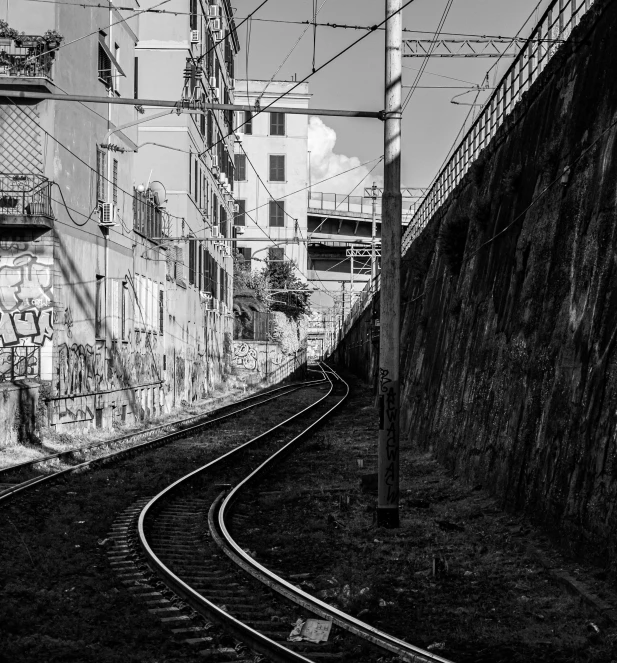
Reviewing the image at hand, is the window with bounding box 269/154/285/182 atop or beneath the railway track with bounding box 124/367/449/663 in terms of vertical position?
atop

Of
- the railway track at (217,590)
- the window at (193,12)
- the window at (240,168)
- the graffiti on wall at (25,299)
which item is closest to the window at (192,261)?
the window at (193,12)

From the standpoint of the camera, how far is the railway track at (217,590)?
6738mm

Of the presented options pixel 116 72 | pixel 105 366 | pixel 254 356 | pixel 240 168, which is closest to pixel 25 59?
pixel 116 72

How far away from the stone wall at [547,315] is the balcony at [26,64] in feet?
36.6

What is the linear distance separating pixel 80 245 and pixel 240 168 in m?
→ 54.8

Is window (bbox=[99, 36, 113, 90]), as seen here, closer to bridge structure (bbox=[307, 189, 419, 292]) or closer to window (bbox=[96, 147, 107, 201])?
window (bbox=[96, 147, 107, 201])

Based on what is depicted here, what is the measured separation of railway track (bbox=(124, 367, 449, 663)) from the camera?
6738 millimetres

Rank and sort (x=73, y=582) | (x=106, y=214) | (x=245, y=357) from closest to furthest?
(x=73, y=582), (x=106, y=214), (x=245, y=357)

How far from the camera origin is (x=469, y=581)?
9.01m

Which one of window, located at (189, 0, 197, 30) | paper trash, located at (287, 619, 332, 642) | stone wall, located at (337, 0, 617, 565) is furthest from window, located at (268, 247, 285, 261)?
paper trash, located at (287, 619, 332, 642)

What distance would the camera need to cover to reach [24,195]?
23.3 m

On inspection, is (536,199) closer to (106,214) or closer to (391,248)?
(391,248)

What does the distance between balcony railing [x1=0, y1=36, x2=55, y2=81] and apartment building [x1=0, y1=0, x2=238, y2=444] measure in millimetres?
26

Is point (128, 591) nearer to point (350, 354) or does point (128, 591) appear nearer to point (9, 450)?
point (9, 450)
